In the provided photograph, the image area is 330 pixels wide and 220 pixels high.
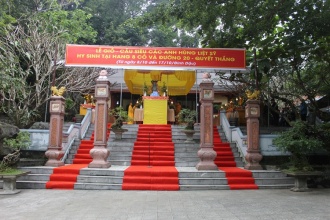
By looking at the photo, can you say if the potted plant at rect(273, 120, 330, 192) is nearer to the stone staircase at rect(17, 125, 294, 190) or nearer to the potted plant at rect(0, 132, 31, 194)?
the stone staircase at rect(17, 125, 294, 190)

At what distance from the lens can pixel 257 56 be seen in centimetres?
926

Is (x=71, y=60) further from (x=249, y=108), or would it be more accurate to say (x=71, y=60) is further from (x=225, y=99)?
(x=225, y=99)

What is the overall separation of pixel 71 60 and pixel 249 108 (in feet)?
17.9

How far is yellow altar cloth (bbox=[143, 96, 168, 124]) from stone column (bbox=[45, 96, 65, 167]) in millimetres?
4986

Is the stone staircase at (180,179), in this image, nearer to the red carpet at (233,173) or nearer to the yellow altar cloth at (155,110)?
the red carpet at (233,173)

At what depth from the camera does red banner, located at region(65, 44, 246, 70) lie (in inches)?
337

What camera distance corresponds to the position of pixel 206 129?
27.9 feet

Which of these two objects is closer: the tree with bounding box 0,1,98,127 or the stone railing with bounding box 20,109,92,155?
the stone railing with bounding box 20,109,92,155

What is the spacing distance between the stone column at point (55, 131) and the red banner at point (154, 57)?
1.40m

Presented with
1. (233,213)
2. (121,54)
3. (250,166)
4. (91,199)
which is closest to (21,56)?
(121,54)

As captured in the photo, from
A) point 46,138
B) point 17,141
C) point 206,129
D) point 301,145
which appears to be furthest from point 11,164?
point 301,145

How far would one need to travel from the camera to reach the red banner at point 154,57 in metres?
8.56

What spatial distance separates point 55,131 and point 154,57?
3.80m

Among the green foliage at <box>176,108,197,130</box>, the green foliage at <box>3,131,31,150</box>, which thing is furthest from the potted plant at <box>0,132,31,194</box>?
the green foliage at <box>176,108,197,130</box>
